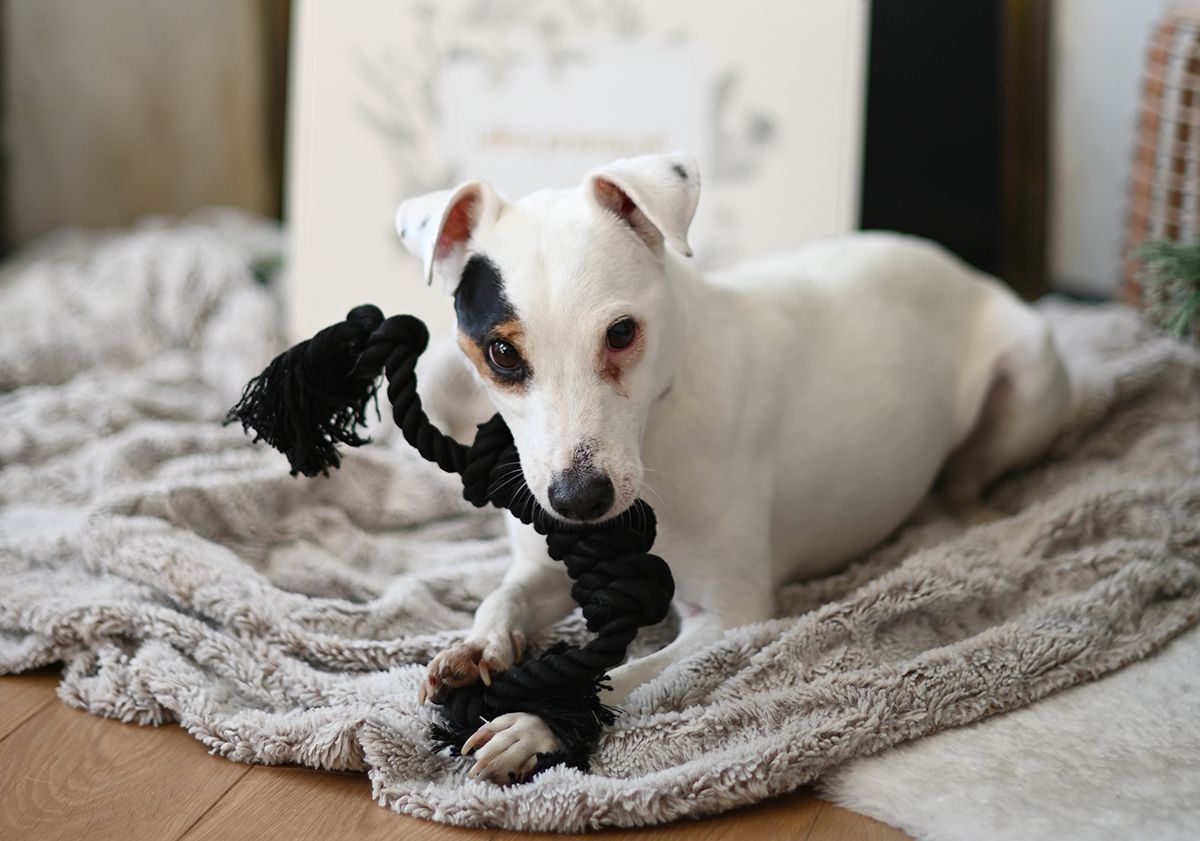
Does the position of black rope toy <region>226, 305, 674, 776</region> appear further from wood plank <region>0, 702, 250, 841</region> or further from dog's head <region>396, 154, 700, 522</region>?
wood plank <region>0, 702, 250, 841</region>

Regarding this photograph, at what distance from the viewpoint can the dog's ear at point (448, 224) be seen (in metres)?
1.52

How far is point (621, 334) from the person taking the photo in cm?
148

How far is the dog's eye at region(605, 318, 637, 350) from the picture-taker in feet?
4.82

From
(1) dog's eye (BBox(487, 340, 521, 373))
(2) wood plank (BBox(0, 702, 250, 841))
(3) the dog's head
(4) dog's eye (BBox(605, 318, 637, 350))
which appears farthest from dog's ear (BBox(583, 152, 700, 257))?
(2) wood plank (BBox(0, 702, 250, 841))

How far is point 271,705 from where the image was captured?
5.36 ft

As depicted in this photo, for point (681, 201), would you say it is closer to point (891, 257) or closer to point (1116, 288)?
point (891, 257)

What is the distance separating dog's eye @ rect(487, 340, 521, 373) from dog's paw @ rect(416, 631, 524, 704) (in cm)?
38

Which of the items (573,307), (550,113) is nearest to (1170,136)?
(550,113)

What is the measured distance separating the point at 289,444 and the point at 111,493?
0.50 meters

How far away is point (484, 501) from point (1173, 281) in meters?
1.20

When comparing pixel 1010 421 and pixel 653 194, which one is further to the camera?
pixel 1010 421

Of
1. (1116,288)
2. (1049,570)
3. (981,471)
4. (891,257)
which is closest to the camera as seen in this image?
(1049,570)

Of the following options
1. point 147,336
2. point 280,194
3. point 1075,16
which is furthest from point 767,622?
point 280,194

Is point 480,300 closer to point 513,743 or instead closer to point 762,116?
point 513,743
